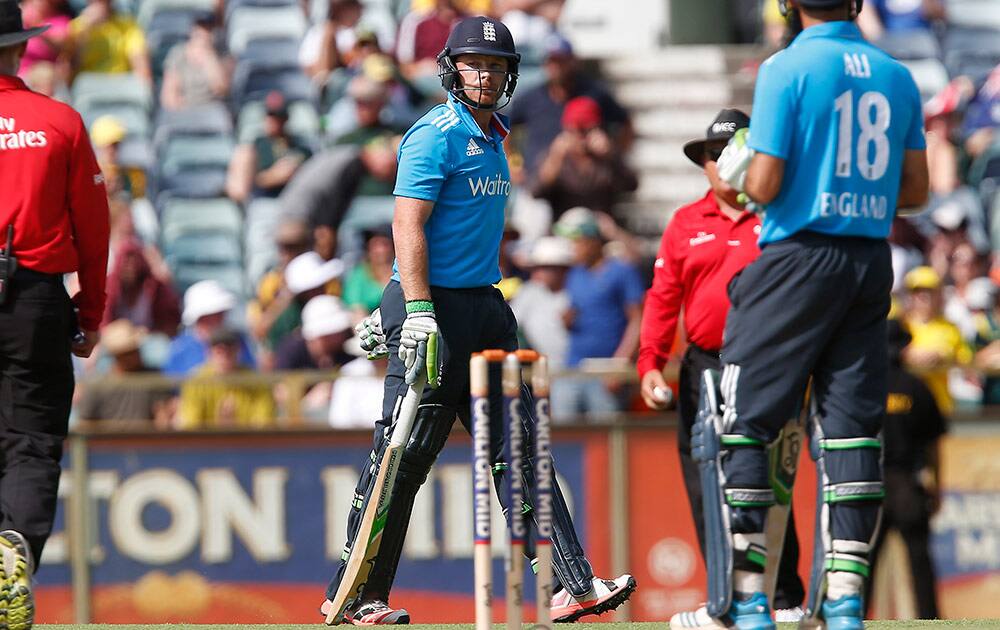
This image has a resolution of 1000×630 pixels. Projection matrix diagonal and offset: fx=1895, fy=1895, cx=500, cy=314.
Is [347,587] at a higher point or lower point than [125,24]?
lower

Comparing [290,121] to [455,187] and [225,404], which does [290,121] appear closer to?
[225,404]

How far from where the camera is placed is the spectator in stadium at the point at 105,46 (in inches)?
655

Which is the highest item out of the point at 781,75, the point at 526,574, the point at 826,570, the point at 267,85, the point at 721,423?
the point at 267,85

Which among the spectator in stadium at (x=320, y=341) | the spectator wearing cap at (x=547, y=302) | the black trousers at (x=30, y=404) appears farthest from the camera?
the spectator wearing cap at (x=547, y=302)

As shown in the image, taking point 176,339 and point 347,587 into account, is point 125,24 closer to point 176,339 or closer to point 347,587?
point 176,339

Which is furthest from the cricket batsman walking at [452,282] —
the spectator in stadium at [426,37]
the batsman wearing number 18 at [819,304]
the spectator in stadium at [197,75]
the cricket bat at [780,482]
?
the spectator in stadium at [197,75]

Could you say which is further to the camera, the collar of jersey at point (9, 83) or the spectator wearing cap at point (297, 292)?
the spectator wearing cap at point (297, 292)

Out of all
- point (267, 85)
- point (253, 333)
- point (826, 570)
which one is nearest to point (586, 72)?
point (267, 85)

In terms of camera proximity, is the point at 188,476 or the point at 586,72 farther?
the point at 586,72

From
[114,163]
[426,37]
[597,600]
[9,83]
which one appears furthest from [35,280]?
[426,37]

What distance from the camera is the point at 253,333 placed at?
14156mm

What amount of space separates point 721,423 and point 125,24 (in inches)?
468

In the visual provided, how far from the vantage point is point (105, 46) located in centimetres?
1669

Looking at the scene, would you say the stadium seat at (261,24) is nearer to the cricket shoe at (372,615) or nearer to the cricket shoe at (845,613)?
the cricket shoe at (372,615)
